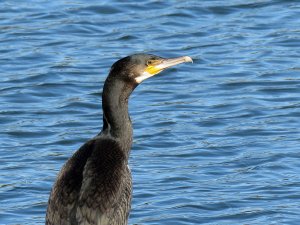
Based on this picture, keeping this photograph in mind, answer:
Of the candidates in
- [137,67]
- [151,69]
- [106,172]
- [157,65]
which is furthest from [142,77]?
[106,172]

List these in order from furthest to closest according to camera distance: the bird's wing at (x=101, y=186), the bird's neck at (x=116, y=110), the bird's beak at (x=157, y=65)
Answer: the bird's beak at (x=157, y=65), the bird's neck at (x=116, y=110), the bird's wing at (x=101, y=186)

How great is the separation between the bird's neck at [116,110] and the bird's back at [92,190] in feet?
0.88

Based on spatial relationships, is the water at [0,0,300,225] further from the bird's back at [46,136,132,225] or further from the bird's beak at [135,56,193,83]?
the bird's back at [46,136,132,225]

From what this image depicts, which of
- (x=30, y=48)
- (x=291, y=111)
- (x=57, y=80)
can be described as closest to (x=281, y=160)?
(x=291, y=111)

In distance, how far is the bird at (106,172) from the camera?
31.9 feet

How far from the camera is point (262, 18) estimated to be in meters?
19.1

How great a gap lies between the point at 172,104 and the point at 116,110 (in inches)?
215

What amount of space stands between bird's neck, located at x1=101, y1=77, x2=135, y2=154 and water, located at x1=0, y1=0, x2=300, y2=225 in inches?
74.7

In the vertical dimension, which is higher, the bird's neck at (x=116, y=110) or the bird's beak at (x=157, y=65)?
the bird's beak at (x=157, y=65)

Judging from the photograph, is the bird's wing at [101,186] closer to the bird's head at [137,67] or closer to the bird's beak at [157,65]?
the bird's head at [137,67]

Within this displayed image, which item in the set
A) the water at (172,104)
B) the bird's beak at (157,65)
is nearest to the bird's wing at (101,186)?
the bird's beak at (157,65)

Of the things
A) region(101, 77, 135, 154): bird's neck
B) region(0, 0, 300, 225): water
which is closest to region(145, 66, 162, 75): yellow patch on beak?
region(101, 77, 135, 154): bird's neck

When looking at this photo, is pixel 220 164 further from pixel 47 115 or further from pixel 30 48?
pixel 30 48

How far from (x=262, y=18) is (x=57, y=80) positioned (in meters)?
3.77
